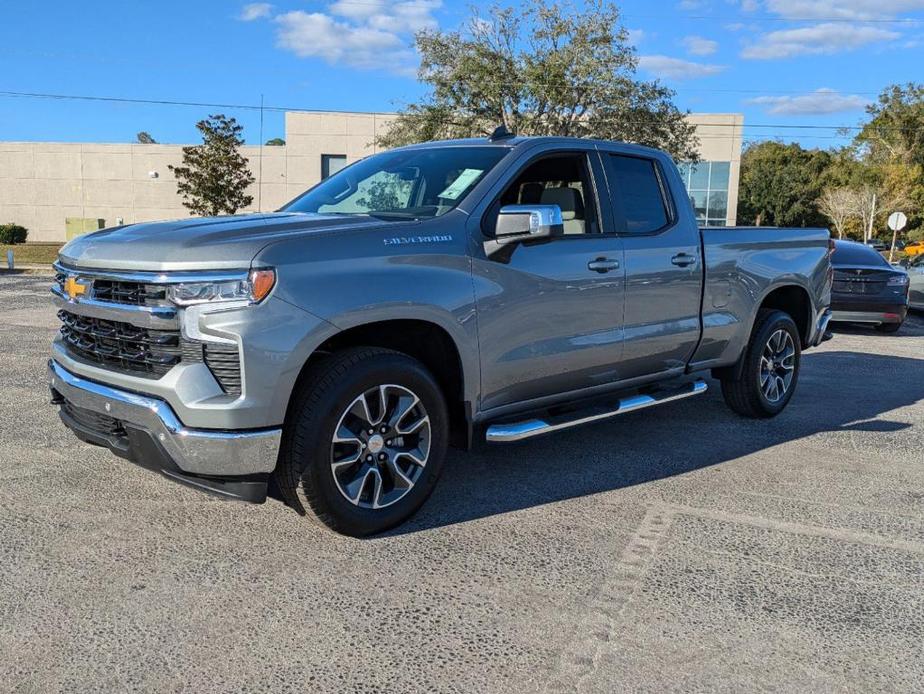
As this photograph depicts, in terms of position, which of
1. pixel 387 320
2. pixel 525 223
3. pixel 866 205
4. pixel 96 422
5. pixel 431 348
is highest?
pixel 866 205

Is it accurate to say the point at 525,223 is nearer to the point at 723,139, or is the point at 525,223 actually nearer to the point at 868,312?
the point at 868,312

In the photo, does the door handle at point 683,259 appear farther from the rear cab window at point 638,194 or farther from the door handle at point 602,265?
the door handle at point 602,265

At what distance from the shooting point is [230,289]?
11.3 ft

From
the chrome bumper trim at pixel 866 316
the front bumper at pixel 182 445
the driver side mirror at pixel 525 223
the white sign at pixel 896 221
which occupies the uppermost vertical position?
the white sign at pixel 896 221

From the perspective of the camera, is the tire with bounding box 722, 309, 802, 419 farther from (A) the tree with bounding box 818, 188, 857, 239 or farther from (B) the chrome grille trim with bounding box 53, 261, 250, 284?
(A) the tree with bounding box 818, 188, 857, 239

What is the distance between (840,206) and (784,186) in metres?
12.6

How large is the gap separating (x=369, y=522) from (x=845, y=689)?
2.10 meters

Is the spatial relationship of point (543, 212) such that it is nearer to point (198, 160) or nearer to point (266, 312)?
point (266, 312)

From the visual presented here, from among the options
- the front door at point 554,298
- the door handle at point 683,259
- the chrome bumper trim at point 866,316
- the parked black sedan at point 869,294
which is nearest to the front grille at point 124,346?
the front door at point 554,298

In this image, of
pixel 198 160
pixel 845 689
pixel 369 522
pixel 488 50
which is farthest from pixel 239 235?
pixel 198 160

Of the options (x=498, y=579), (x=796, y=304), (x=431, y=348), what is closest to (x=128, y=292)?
(x=431, y=348)

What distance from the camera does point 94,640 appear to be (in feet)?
9.69

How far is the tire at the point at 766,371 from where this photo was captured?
20.7ft

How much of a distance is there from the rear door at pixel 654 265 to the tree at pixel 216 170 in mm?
31636
